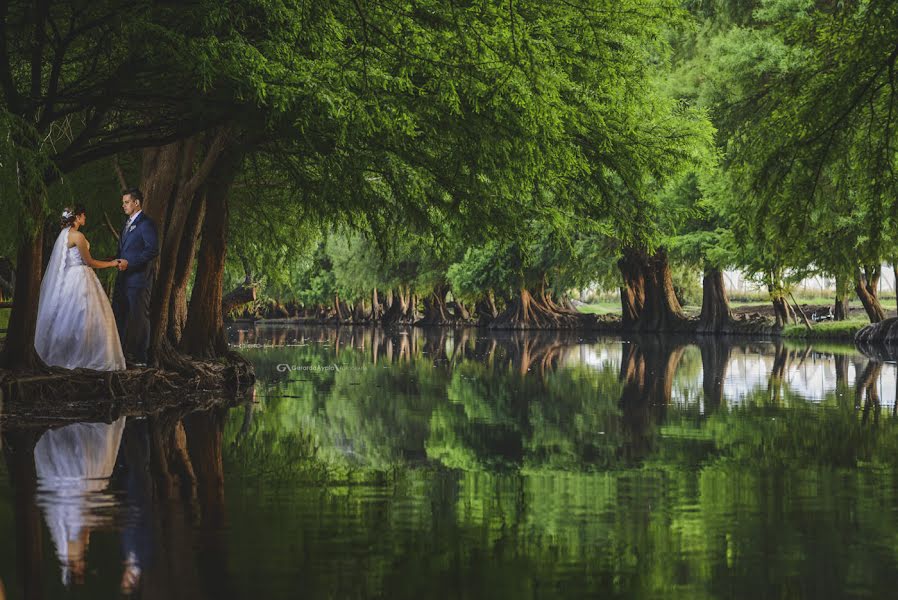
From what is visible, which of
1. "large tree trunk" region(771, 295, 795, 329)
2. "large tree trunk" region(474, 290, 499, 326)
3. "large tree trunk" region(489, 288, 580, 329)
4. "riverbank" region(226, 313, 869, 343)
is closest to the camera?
"riverbank" region(226, 313, 869, 343)

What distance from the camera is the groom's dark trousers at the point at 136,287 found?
53.0 feet

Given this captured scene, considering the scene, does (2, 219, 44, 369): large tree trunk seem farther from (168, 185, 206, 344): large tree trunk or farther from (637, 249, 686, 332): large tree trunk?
(637, 249, 686, 332): large tree trunk

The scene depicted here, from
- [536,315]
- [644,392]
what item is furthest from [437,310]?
[644,392]

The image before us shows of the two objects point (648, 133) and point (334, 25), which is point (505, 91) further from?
point (648, 133)

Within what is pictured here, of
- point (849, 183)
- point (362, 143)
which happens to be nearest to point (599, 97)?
point (362, 143)

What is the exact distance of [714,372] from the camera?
81.3 ft

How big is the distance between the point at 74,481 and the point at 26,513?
4.40ft

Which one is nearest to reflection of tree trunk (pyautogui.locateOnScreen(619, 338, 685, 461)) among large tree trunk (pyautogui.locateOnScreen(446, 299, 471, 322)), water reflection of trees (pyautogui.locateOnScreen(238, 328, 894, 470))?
water reflection of trees (pyautogui.locateOnScreen(238, 328, 894, 470))

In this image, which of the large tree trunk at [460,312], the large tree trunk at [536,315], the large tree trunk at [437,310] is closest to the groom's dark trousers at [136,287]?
the large tree trunk at [536,315]

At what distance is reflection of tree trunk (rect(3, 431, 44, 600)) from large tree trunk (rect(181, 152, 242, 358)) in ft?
28.5

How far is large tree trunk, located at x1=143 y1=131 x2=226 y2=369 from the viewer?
17.8 metres

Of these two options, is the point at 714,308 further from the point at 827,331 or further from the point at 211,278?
the point at 211,278

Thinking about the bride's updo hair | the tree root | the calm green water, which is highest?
the bride's updo hair

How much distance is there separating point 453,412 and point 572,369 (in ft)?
37.4
